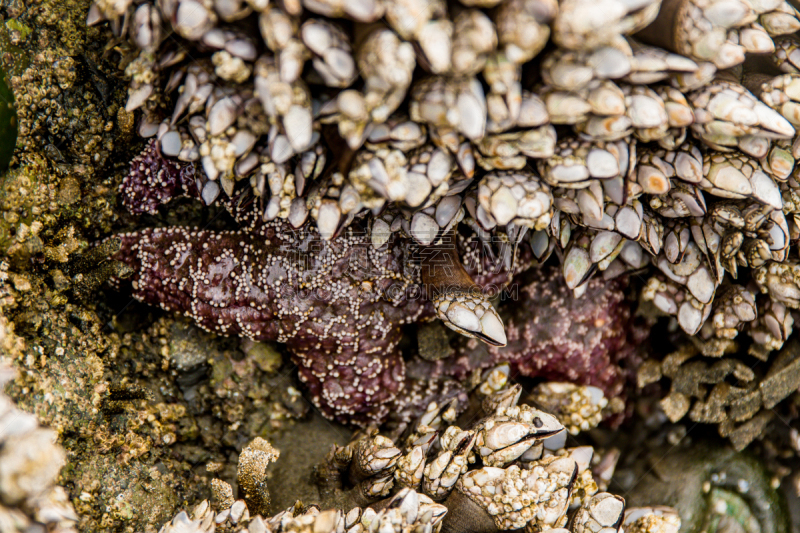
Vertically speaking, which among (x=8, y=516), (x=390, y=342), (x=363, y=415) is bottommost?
(x=363, y=415)

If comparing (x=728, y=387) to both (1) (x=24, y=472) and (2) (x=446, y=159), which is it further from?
(1) (x=24, y=472)

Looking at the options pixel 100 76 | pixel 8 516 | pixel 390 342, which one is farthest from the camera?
pixel 390 342

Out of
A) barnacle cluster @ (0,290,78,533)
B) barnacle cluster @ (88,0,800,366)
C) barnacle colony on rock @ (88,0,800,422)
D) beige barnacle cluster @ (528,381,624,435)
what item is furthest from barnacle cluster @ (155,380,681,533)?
barnacle cluster @ (0,290,78,533)

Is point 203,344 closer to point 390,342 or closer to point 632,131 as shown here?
point 390,342

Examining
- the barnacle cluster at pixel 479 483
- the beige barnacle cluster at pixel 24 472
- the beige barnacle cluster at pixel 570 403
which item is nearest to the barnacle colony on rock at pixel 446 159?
the barnacle cluster at pixel 479 483

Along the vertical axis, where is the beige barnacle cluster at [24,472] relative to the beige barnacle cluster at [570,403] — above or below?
above

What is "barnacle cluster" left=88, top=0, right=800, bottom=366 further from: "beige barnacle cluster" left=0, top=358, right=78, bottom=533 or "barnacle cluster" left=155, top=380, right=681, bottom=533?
"beige barnacle cluster" left=0, top=358, right=78, bottom=533

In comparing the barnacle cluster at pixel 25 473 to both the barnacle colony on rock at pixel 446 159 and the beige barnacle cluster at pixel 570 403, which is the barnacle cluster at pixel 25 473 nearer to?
the barnacle colony on rock at pixel 446 159

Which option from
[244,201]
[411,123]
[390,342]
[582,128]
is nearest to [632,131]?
[582,128]
